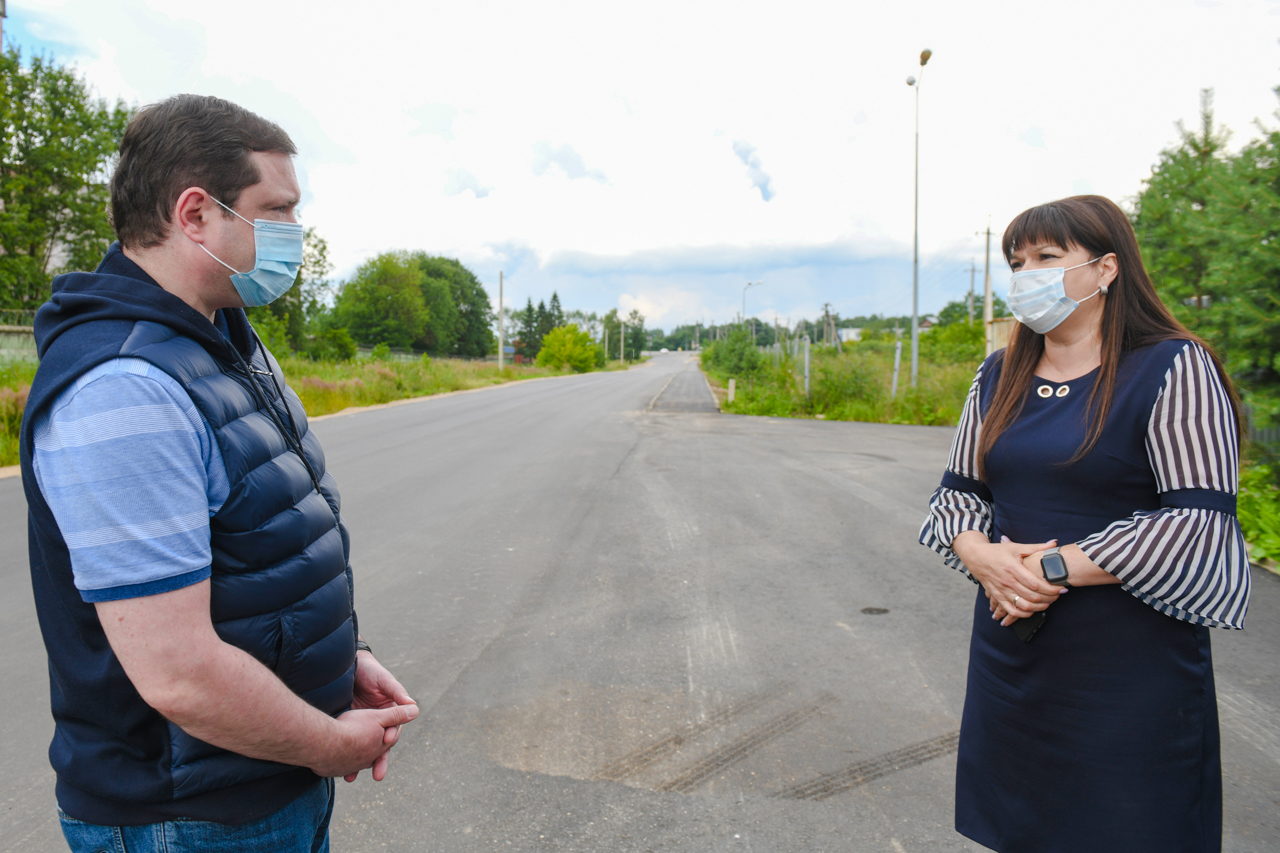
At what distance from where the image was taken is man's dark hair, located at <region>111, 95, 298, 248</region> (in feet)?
4.34

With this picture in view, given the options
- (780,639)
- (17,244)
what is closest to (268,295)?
(780,639)

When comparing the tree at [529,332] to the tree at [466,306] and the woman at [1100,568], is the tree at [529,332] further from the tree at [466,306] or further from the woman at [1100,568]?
the woman at [1100,568]

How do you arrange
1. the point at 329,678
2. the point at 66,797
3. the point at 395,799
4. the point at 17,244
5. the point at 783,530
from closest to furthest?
the point at 66,797 < the point at 329,678 < the point at 395,799 < the point at 783,530 < the point at 17,244

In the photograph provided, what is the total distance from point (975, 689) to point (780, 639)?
233 centimetres

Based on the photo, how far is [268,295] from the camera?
1630 mm

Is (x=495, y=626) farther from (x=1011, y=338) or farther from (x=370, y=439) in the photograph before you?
(x=370, y=439)

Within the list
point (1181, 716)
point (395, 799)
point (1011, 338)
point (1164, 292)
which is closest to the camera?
point (1181, 716)

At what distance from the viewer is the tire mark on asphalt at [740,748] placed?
289 cm

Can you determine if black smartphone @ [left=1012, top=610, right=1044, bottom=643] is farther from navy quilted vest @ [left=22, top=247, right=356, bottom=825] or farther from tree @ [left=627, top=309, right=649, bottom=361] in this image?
tree @ [left=627, top=309, right=649, bottom=361]

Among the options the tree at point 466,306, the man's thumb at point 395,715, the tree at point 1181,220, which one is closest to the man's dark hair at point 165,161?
the man's thumb at point 395,715

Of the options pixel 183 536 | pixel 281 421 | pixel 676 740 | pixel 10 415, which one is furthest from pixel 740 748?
pixel 10 415

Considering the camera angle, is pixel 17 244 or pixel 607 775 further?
pixel 17 244

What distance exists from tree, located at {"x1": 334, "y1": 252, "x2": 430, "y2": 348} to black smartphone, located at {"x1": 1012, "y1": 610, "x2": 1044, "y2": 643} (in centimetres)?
7995

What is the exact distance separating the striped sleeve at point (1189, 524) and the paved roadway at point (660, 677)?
51.3 inches
